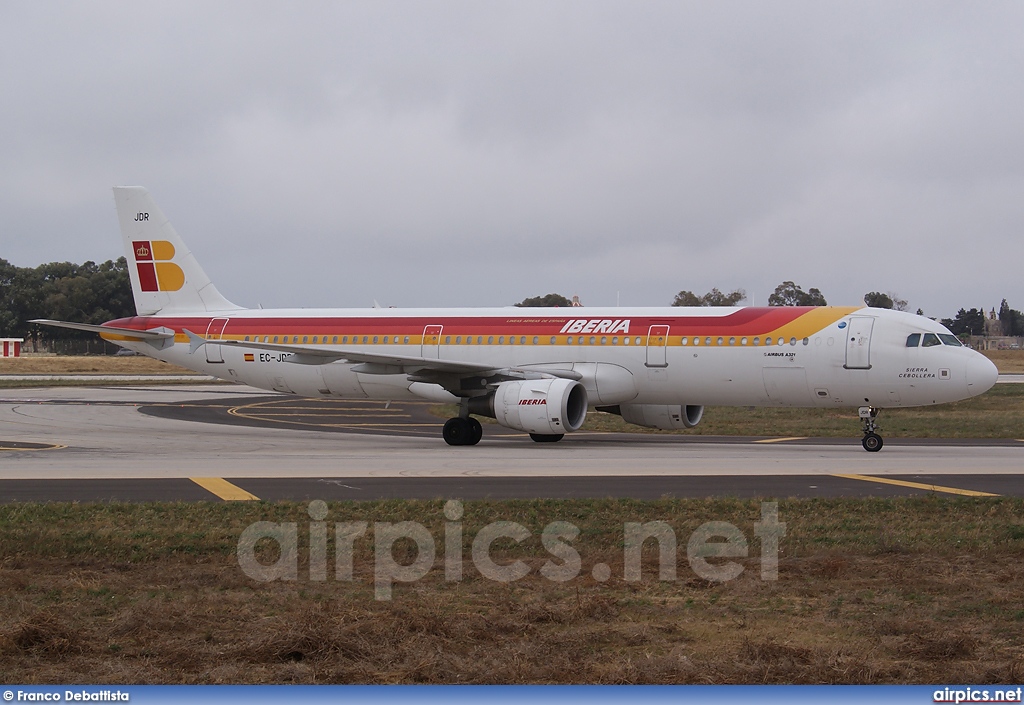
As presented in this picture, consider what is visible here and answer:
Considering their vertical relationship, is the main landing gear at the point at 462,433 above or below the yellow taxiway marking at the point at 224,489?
above

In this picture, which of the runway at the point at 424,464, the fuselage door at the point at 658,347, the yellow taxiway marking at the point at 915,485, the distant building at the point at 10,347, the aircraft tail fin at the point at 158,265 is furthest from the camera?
the distant building at the point at 10,347

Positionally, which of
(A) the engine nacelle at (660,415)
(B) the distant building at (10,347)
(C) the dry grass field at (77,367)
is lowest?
(A) the engine nacelle at (660,415)

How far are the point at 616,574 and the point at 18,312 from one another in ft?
432

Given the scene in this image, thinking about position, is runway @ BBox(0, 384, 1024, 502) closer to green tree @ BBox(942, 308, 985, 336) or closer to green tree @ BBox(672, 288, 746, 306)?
green tree @ BBox(672, 288, 746, 306)

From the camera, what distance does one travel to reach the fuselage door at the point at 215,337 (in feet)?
106

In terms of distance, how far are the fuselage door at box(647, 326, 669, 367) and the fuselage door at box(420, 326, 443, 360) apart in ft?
19.7

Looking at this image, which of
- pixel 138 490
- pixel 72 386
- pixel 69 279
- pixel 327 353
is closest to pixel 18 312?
pixel 69 279

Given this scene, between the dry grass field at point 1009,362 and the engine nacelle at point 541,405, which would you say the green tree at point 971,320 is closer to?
the dry grass field at point 1009,362

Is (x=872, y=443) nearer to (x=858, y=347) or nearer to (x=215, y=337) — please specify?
(x=858, y=347)

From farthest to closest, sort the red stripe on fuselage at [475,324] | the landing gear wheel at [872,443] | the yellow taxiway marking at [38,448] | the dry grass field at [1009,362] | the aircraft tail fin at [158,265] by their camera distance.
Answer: the dry grass field at [1009,362] → the aircraft tail fin at [158,265] → the red stripe on fuselage at [475,324] → the yellow taxiway marking at [38,448] → the landing gear wheel at [872,443]

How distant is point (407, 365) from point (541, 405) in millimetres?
3978

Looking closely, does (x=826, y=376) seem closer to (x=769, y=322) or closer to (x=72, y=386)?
(x=769, y=322)

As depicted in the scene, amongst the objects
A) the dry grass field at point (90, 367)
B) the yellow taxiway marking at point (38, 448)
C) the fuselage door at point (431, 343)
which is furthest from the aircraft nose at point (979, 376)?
the dry grass field at point (90, 367)

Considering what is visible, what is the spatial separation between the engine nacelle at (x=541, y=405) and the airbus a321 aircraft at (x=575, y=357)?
30mm
